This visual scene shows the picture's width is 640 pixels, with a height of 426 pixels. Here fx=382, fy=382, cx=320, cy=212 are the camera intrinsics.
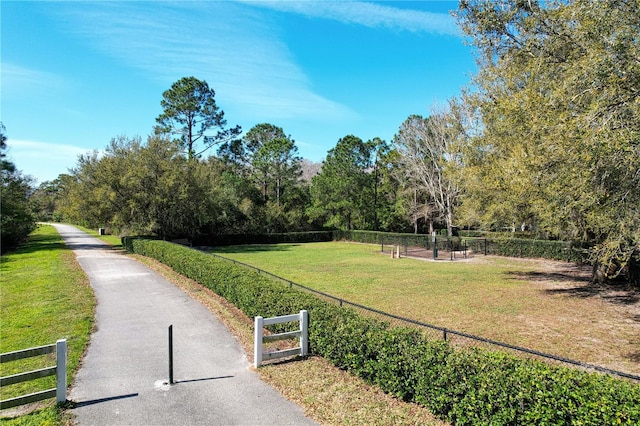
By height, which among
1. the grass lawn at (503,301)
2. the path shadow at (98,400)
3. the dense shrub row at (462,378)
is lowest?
the grass lawn at (503,301)

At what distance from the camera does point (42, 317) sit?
995 centimetres

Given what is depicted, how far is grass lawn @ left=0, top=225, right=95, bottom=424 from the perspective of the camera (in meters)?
6.12

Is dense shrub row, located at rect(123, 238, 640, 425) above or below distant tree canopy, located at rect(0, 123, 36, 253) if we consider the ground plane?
below

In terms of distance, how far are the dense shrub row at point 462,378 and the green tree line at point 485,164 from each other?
13.6 feet

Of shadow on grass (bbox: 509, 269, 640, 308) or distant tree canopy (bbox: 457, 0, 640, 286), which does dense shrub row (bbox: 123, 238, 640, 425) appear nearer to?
distant tree canopy (bbox: 457, 0, 640, 286)

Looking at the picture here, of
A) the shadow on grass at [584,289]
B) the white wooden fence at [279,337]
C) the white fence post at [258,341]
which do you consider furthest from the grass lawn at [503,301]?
the white fence post at [258,341]

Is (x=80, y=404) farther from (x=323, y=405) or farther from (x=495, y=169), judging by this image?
(x=495, y=169)

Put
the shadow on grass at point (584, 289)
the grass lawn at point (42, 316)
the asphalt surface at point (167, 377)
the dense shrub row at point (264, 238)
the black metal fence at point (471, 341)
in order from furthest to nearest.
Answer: the dense shrub row at point (264, 238)
the shadow on grass at point (584, 289)
the grass lawn at point (42, 316)
the asphalt surface at point (167, 377)
the black metal fence at point (471, 341)

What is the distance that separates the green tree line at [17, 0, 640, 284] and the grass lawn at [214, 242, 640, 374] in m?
1.82

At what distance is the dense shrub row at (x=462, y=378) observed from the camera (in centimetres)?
393

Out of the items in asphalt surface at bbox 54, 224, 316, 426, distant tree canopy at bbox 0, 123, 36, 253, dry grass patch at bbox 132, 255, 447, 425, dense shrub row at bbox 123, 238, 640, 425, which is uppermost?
distant tree canopy at bbox 0, 123, 36, 253

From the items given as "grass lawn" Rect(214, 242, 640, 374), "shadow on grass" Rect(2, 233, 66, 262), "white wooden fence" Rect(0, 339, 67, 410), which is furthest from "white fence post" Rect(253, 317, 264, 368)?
"shadow on grass" Rect(2, 233, 66, 262)

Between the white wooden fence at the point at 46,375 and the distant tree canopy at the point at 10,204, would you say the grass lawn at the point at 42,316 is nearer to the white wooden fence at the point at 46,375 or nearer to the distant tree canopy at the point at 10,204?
the white wooden fence at the point at 46,375

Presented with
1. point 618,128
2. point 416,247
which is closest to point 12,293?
point 618,128
